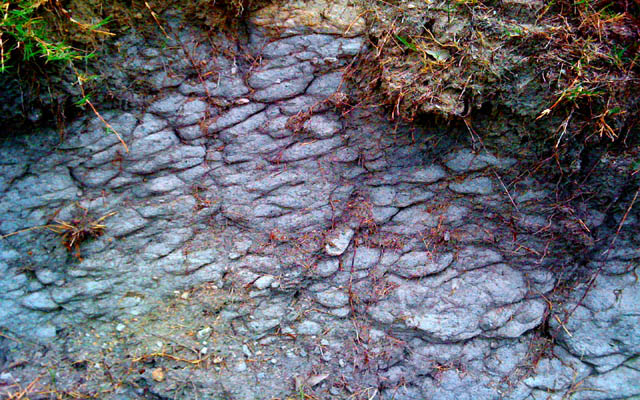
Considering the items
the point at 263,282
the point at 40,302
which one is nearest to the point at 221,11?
the point at 263,282

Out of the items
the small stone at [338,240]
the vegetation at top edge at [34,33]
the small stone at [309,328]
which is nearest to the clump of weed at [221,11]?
the vegetation at top edge at [34,33]

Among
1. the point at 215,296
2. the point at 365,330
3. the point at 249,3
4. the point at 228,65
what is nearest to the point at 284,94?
the point at 228,65

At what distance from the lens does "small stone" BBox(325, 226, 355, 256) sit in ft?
6.37

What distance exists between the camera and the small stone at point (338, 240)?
1941 millimetres

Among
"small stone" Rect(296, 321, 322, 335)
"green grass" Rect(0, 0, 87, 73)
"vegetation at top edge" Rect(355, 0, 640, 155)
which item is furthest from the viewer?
"small stone" Rect(296, 321, 322, 335)

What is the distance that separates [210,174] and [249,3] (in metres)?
0.80

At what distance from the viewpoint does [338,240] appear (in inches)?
76.7

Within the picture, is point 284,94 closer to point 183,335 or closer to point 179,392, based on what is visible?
point 183,335

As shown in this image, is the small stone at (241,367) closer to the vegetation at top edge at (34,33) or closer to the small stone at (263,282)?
the small stone at (263,282)

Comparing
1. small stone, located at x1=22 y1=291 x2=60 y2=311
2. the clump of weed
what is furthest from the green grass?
small stone, located at x1=22 y1=291 x2=60 y2=311

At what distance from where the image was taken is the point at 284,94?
1.92 metres

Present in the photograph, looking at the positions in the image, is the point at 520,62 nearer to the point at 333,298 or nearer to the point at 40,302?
the point at 333,298

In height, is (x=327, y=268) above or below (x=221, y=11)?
below

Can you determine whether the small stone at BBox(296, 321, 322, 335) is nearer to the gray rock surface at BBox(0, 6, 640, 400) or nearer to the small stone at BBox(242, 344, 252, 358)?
the gray rock surface at BBox(0, 6, 640, 400)
